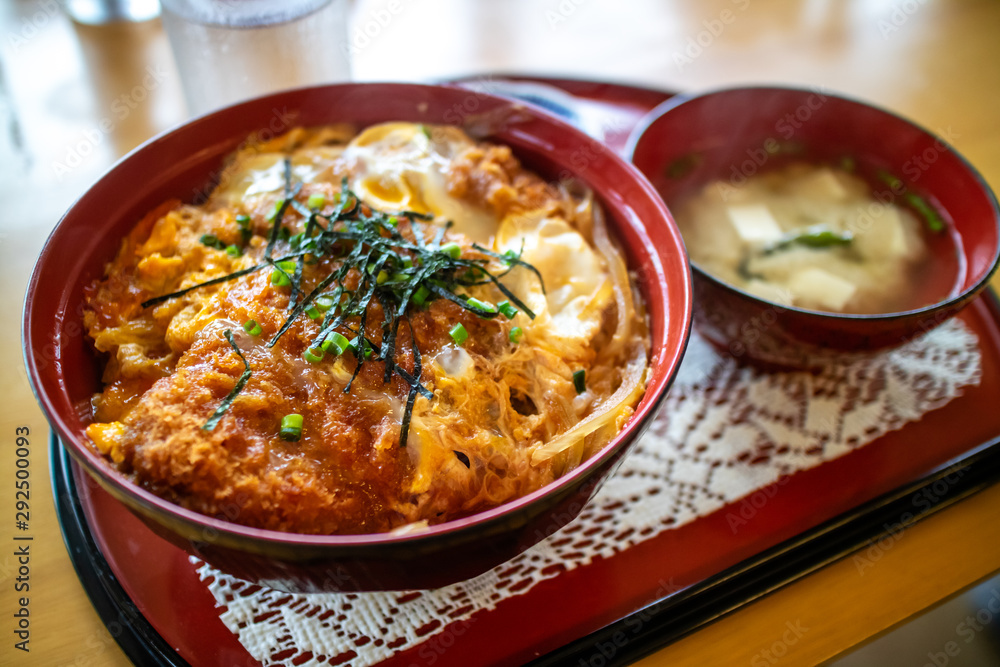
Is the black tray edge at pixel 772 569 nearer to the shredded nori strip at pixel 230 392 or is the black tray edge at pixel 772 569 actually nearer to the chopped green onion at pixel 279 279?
the shredded nori strip at pixel 230 392

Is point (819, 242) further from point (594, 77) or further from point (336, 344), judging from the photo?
point (336, 344)

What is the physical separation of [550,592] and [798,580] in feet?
1.80

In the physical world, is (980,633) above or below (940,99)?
below

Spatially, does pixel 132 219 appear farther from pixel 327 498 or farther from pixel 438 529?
pixel 438 529

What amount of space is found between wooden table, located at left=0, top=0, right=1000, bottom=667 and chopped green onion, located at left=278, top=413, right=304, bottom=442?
0.57 metres

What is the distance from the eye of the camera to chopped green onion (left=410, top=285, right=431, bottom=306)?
1.51 metres

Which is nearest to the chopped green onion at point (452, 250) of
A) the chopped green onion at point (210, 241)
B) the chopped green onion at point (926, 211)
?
the chopped green onion at point (210, 241)

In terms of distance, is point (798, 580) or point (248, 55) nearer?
point (798, 580)

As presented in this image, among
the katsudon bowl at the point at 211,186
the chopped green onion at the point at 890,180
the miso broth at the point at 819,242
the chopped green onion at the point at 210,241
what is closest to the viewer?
the katsudon bowl at the point at 211,186

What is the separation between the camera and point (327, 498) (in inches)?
49.4

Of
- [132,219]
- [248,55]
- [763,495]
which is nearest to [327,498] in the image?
[132,219]

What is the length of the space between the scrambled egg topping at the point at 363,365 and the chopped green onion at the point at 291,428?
2 centimetres

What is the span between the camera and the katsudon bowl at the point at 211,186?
44.4 inches

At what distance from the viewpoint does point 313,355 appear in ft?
4.54
